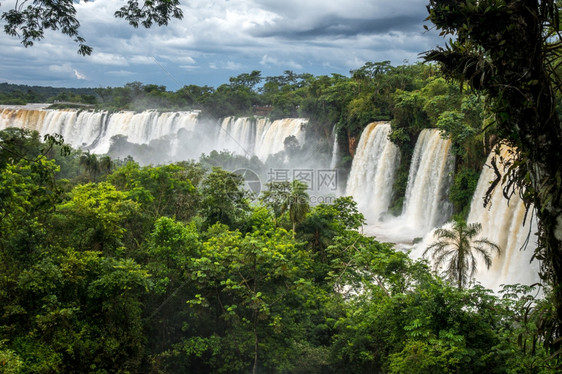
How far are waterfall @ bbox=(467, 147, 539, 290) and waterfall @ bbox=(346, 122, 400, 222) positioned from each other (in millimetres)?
9993

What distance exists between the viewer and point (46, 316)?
826 cm

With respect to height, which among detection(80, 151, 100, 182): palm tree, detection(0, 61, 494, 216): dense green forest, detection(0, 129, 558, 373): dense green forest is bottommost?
detection(0, 129, 558, 373): dense green forest

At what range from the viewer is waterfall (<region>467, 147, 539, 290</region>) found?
13797mm

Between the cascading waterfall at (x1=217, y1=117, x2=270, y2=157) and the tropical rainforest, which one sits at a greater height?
the cascading waterfall at (x1=217, y1=117, x2=270, y2=157)

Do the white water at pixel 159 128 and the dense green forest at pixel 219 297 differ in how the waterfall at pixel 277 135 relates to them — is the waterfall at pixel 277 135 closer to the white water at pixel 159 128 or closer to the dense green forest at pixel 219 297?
the white water at pixel 159 128

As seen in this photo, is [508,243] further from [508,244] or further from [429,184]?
[429,184]

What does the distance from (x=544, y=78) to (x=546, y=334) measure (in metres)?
1.59

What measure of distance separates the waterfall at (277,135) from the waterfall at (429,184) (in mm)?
15856

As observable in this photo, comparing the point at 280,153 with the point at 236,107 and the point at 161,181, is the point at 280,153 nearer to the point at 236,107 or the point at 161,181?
the point at 236,107

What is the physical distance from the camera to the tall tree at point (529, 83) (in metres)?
2.66

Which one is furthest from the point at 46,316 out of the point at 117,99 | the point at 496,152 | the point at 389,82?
the point at 117,99

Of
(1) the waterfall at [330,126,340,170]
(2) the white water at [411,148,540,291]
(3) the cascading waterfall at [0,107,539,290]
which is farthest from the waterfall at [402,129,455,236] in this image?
(1) the waterfall at [330,126,340,170]

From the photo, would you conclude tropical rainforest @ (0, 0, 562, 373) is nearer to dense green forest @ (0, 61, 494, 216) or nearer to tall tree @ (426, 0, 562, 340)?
tall tree @ (426, 0, 562, 340)

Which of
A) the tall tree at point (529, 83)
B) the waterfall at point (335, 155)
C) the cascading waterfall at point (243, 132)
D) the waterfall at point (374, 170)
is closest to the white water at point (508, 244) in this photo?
the waterfall at point (374, 170)
